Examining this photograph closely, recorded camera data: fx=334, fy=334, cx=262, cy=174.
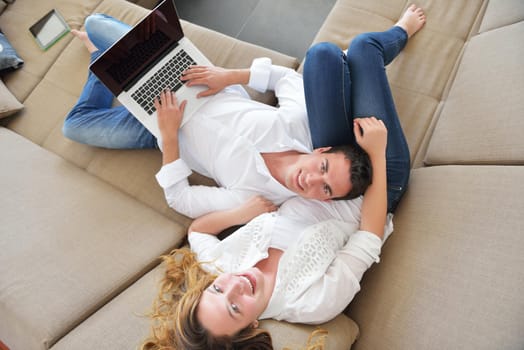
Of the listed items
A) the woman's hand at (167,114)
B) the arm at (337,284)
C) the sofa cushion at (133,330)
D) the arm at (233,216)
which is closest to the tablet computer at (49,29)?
the woman's hand at (167,114)

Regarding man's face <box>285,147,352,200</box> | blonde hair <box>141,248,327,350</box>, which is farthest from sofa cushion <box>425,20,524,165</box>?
blonde hair <box>141,248,327,350</box>

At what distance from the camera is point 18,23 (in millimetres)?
1812

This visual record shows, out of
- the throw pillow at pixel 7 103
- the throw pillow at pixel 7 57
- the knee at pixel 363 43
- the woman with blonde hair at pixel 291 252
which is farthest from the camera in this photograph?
the throw pillow at pixel 7 57

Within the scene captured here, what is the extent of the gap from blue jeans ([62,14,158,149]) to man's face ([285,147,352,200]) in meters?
0.70

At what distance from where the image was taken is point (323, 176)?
3.41 feet

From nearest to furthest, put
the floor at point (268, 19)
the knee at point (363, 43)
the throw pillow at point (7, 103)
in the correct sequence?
the knee at point (363, 43), the throw pillow at point (7, 103), the floor at point (268, 19)

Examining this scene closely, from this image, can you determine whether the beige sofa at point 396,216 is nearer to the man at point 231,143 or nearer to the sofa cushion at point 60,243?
the sofa cushion at point 60,243

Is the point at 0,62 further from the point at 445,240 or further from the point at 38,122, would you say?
the point at 445,240

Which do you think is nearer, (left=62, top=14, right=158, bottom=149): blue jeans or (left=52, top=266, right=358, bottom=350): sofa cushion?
(left=52, top=266, right=358, bottom=350): sofa cushion

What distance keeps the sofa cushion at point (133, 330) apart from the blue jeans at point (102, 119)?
66cm

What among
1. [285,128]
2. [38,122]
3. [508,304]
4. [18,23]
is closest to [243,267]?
[285,128]

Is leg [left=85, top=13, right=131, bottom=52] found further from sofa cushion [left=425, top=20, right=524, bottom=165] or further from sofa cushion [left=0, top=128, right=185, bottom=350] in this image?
sofa cushion [left=425, top=20, right=524, bottom=165]

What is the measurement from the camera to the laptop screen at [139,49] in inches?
44.2

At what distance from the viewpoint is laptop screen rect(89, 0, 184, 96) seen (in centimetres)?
112
